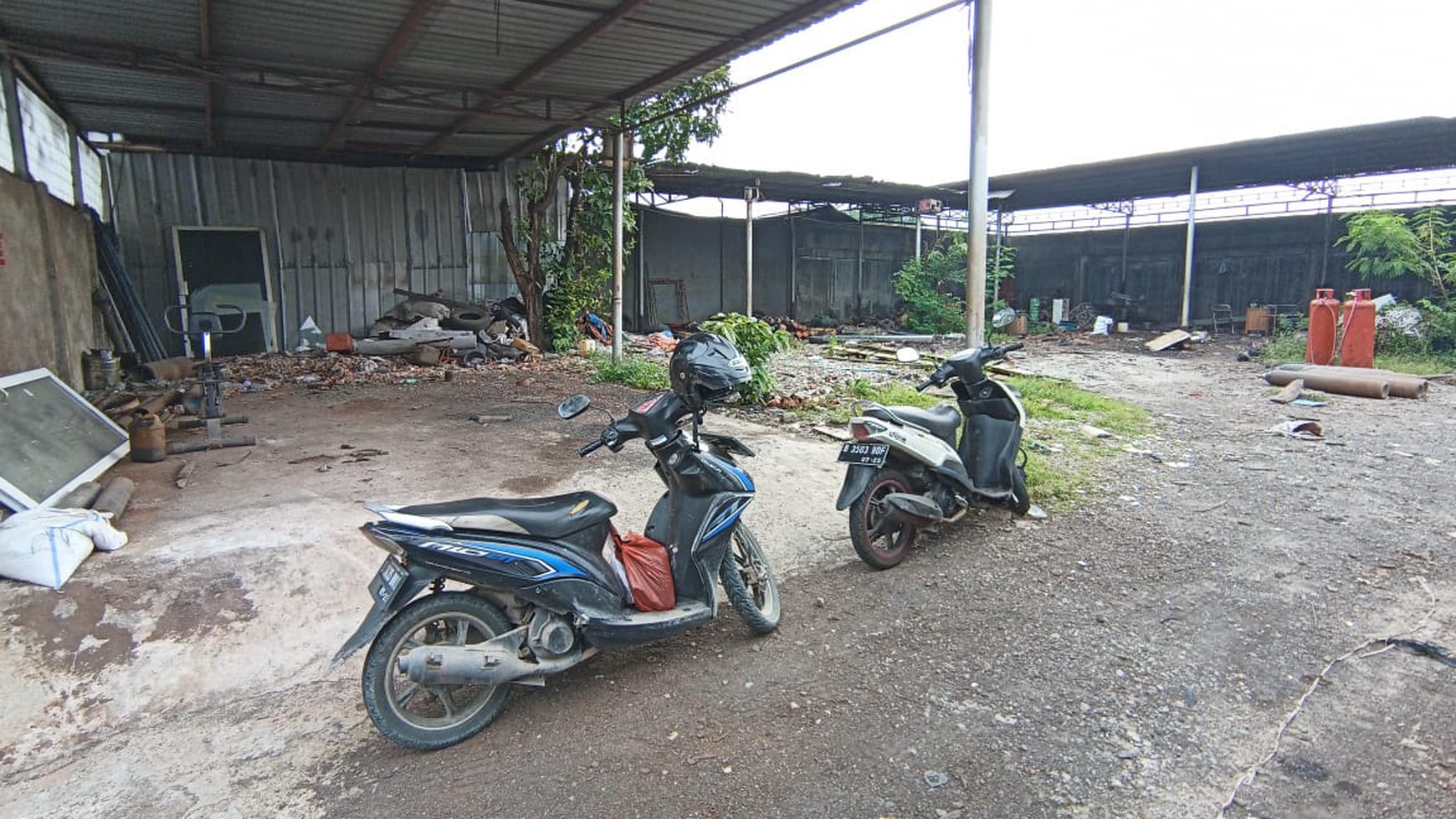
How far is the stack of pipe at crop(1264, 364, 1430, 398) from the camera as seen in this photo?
8812 mm

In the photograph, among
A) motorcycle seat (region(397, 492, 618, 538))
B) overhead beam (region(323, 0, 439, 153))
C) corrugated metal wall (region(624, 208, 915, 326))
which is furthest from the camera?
corrugated metal wall (region(624, 208, 915, 326))

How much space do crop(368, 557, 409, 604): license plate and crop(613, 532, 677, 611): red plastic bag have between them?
2.47 ft

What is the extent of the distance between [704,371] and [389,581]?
3.97ft

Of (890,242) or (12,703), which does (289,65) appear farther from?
(890,242)

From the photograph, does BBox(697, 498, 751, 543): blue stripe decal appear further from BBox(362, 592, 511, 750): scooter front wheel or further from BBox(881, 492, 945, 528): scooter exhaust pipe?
BBox(881, 492, 945, 528): scooter exhaust pipe

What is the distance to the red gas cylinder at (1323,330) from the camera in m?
11.5

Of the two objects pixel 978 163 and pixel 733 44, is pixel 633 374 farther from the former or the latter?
pixel 978 163

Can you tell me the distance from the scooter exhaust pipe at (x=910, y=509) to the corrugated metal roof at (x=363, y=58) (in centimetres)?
483

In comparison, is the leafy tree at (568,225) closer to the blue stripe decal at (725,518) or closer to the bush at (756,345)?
the bush at (756,345)

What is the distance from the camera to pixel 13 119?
23.4 feet

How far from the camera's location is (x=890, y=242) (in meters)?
23.2

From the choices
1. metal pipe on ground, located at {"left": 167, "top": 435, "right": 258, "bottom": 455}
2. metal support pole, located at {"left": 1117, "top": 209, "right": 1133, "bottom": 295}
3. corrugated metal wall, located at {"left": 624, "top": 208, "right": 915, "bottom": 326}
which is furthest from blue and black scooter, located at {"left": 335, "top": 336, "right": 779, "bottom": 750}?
metal support pole, located at {"left": 1117, "top": 209, "right": 1133, "bottom": 295}

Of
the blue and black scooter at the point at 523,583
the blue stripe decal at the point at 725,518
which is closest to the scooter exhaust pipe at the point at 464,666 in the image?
the blue and black scooter at the point at 523,583

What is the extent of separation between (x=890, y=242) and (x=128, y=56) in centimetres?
1890
